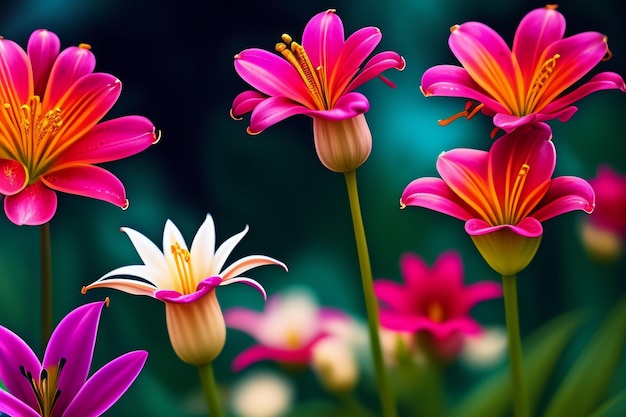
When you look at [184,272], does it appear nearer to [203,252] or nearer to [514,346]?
[203,252]

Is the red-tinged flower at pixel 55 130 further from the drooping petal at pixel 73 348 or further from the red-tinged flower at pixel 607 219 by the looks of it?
the red-tinged flower at pixel 607 219

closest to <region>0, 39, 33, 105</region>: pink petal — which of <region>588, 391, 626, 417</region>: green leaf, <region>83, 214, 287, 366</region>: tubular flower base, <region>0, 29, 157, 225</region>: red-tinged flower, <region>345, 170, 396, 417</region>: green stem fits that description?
<region>0, 29, 157, 225</region>: red-tinged flower

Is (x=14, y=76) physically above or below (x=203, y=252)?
above

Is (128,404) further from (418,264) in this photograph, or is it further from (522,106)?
(522,106)

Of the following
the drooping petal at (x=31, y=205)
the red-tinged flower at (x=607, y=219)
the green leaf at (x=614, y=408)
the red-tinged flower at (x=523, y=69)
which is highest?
the red-tinged flower at (x=523, y=69)

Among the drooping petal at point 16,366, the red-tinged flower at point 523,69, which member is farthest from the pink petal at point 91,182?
the red-tinged flower at point 523,69

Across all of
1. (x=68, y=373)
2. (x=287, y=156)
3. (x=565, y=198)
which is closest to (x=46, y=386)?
(x=68, y=373)
